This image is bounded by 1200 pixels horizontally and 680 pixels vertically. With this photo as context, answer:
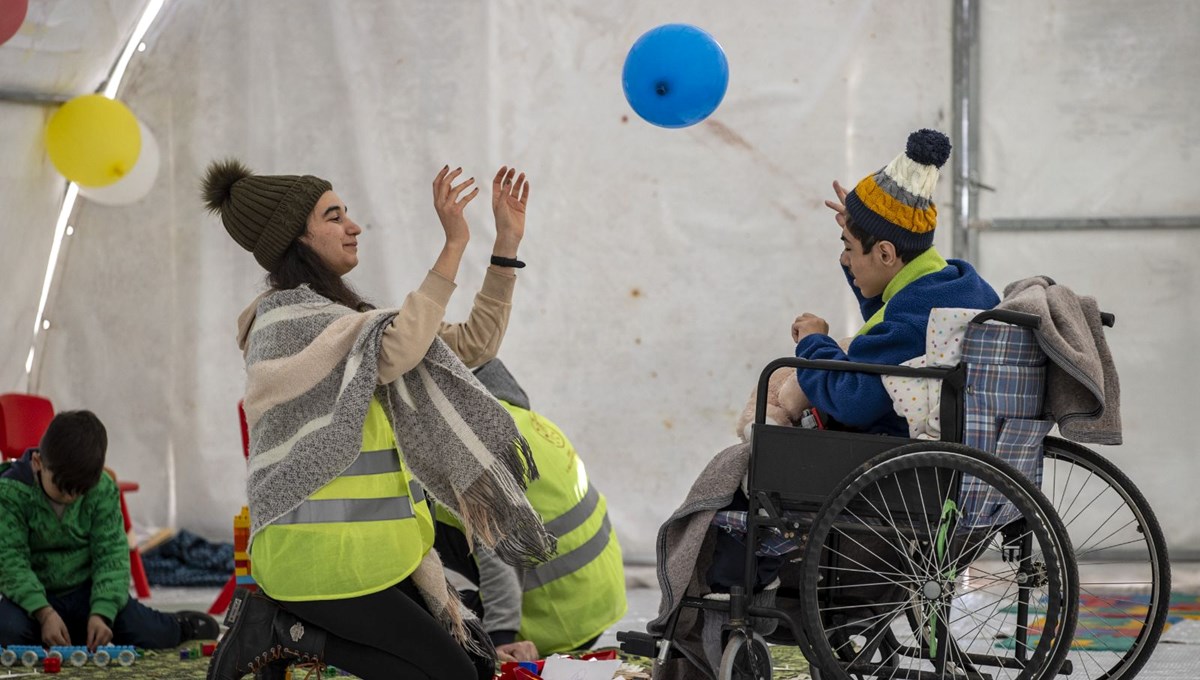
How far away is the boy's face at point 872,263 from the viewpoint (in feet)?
8.96

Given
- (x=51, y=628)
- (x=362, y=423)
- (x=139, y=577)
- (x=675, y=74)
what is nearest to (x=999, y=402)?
(x=362, y=423)

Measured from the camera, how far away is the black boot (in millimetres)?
2545

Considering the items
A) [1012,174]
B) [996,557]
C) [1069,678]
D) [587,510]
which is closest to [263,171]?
[587,510]

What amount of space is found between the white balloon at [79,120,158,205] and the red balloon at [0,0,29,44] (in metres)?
1.01

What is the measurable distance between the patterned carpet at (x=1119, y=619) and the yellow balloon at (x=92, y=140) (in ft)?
10.6

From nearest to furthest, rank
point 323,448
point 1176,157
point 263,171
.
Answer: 1. point 323,448
2. point 1176,157
3. point 263,171

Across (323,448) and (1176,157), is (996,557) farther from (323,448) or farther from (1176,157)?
(323,448)

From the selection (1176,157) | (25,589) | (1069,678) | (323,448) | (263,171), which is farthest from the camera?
(263,171)

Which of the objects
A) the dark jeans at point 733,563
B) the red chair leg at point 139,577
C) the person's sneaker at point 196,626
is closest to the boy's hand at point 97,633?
the person's sneaker at point 196,626

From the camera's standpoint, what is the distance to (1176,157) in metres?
4.99

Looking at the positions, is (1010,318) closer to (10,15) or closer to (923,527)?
(923,527)

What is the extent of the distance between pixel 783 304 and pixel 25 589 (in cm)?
266

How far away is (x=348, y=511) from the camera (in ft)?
8.43

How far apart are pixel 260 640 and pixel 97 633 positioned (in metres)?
1.37
